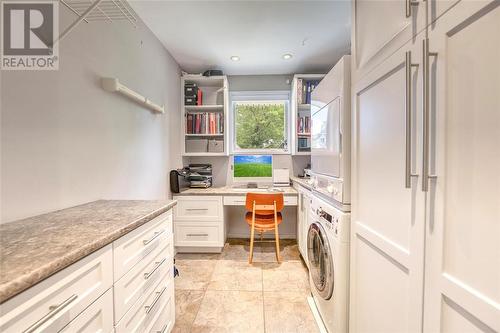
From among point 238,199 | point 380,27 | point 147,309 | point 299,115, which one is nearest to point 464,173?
point 380,27

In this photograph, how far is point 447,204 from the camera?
65cm

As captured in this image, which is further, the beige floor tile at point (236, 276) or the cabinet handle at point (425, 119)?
the beige floor tile at point (236, 276)

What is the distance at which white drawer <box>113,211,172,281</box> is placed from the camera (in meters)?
0.92

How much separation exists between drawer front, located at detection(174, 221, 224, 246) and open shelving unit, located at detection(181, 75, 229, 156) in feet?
3.20

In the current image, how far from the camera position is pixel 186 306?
183 cm

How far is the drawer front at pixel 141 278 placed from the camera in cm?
93

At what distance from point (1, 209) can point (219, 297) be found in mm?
1618

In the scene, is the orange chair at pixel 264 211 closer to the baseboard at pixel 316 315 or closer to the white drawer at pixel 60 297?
the baseboard at pixel 316 315

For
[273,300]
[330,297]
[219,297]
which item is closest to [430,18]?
[330,297]

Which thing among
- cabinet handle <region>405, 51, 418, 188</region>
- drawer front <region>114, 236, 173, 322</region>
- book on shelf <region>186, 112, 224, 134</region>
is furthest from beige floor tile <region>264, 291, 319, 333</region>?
book on shelf <region>186, 112, 224, 134</region>

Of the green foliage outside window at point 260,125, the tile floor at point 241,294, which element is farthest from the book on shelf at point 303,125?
the tile floor at point 241,294

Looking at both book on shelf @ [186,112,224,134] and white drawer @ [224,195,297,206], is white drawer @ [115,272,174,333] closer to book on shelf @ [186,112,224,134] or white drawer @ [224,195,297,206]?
white drawer @ [224,195,297,206]

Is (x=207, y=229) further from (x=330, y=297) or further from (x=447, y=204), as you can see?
(x=447, y=204)

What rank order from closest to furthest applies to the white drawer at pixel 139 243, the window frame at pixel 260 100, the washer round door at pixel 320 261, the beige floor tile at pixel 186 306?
the white drawer at pixel 139 243 < the washer round door at pixel 320 261 < the beige floor tile at pixel 186 306 < the window frame at pixel 260 100
